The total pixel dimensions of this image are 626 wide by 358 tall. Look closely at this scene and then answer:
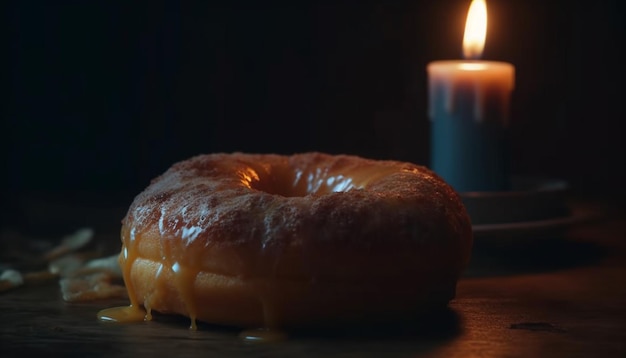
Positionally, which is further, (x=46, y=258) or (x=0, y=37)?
(x=0, y=37)

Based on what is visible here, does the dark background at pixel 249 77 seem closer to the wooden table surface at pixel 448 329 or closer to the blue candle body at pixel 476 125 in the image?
the blue candle body at pixel 476 125

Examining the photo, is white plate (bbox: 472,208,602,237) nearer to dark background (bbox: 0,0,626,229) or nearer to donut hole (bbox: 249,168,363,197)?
donut hole (bbox: 249,168,363,197)

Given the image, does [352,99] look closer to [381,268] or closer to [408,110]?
[408,110]

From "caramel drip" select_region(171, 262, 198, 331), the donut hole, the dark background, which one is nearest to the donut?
"caramel drip" select_region(171, 262, 198, 331)

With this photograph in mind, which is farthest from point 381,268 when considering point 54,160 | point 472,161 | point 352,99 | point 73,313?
point 54,160

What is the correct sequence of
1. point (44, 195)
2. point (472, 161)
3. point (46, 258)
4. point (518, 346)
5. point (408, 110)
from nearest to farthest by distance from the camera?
1. point (518, 346)
2. point (46, 258)
3. point (472, 161)
4. point (44, 195)
5. point (408, 110)

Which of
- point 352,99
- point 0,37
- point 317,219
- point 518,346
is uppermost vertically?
point 0,37

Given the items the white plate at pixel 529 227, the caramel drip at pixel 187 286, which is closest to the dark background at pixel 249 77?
the white plate at pixel 529 227

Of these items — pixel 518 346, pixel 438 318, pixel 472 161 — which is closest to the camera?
pixel 518 346
